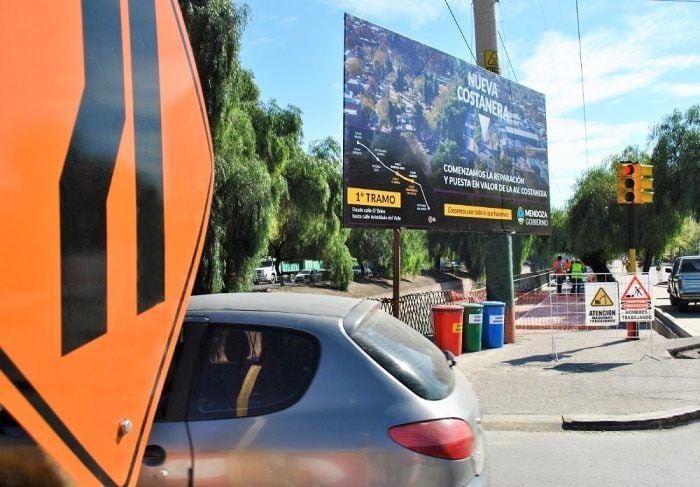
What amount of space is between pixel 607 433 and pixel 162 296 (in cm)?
622

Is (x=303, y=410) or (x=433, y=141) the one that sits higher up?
(x=433, y=141)

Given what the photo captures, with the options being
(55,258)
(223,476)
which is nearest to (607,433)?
(223,476)

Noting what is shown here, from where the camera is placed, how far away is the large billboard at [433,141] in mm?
10023

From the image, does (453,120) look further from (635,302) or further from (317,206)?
(317,206)

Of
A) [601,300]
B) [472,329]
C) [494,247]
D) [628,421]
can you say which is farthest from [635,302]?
[628,421]

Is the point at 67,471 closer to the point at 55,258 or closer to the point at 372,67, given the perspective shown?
the point at 55,258

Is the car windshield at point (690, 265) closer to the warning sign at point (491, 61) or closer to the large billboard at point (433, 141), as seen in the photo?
the large billboard at point (433, 141)

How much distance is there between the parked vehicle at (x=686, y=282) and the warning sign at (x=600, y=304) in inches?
475

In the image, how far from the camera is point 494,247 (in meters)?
13.1

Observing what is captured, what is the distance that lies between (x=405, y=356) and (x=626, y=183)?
35.9ft

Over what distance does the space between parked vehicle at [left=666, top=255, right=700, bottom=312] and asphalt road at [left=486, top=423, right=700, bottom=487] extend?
55.0 feet

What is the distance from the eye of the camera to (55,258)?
1136mm

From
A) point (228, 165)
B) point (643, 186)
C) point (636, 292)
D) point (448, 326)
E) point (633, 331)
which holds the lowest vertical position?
point (633, 331)

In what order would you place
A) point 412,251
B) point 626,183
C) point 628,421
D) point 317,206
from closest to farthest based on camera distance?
point 628,421 → point 626,183 → point 317,206 → point 412,251
